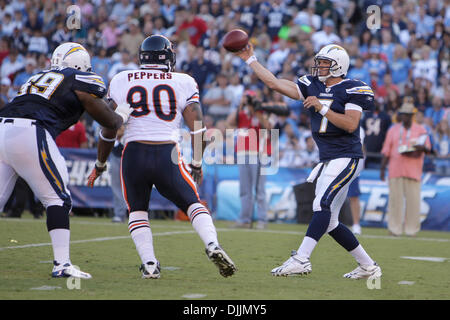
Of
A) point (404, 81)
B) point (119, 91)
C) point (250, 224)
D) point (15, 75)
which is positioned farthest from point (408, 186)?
point (15, 75)

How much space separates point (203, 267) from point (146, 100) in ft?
5.69

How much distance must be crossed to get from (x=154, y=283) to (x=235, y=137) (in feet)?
23.1

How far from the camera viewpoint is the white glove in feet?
19.2

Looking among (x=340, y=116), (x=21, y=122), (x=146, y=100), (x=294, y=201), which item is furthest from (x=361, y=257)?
(x=294, y=201)

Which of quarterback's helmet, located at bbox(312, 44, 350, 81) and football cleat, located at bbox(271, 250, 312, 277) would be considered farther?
quarterback's helmet, located at bbox(312, 44, 350, 81)

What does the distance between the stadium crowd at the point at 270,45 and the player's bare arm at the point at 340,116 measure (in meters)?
7.05

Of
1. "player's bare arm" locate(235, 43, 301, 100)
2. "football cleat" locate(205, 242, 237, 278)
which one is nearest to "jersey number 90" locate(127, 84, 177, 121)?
"player's bare arm" locate(235, 43, 301, 100)

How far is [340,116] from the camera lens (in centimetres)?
629

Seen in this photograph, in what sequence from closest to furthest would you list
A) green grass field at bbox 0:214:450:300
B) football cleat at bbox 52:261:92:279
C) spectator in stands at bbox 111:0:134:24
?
green grass field at bbox 0:214:450:300, football cleat at bbox 52:261:92:279, spectator in stands at bbox 111:0:134:24

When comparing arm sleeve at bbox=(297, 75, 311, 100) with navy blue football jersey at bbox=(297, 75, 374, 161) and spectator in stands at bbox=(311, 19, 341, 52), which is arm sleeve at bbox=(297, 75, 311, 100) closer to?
navy blue football jersey at bbox=(297, 75, 374, 161)

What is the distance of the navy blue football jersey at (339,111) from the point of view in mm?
6414

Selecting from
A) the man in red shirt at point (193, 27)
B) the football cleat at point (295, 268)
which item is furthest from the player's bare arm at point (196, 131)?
the man in red shirt at point (193, 27)

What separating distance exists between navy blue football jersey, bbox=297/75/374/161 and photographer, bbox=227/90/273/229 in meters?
5.08

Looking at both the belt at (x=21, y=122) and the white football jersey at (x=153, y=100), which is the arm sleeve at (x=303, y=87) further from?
the belt at (x=21, y=122)
